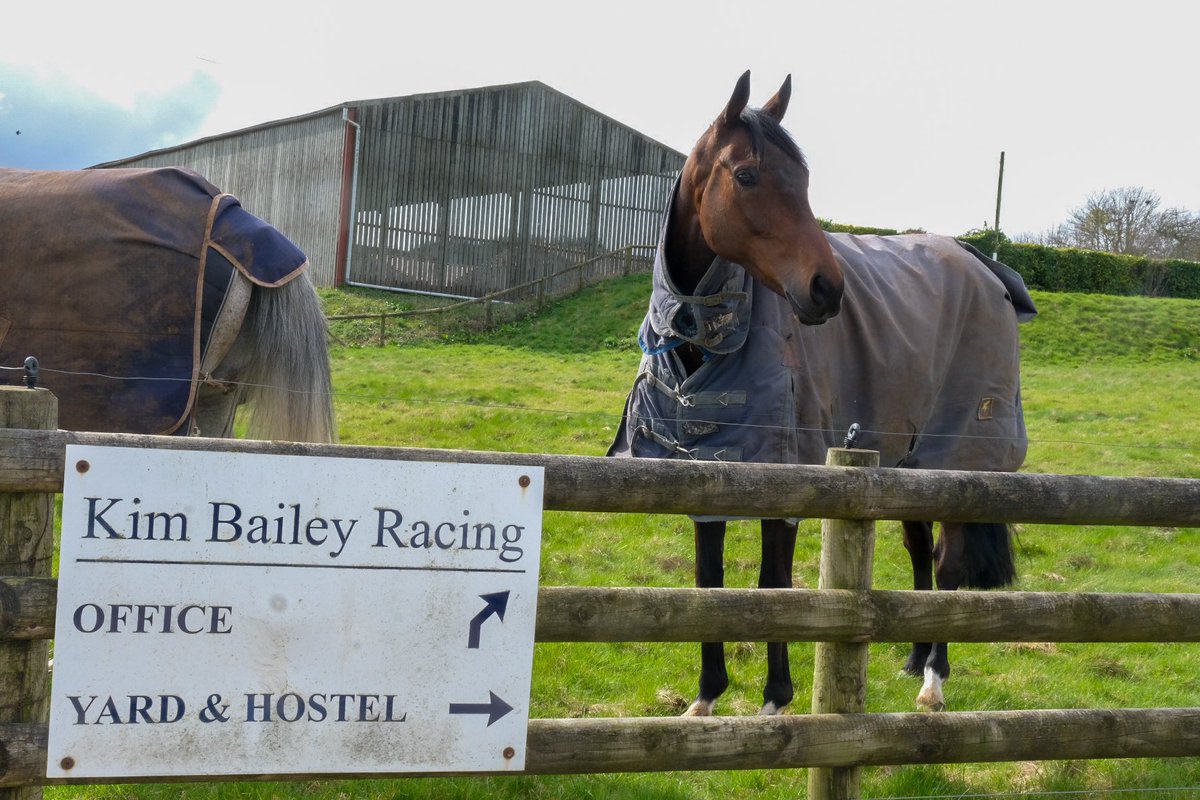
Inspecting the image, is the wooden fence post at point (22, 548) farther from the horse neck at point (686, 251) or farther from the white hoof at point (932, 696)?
the white hoof at point (932, 696)

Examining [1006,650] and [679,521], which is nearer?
[1006,650]

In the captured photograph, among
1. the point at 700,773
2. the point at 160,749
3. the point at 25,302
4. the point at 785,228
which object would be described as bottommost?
the point at 700,773

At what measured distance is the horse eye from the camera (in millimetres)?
4113

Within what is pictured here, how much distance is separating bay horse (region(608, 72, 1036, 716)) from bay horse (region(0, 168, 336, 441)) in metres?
1.71

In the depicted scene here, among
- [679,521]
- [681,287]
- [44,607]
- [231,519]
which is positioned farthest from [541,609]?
[679,521]

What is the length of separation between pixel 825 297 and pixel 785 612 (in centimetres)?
128

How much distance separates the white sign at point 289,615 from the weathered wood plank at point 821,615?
142mm

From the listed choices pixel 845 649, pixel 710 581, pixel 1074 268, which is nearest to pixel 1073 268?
pixel 1074 268

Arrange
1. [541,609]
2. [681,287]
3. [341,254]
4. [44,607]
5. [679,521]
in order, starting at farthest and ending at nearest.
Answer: [341,254], [679,521], [681,287], [541,609], [44,607]

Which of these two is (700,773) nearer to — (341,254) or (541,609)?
(541,609)

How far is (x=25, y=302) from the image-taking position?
4562 mm

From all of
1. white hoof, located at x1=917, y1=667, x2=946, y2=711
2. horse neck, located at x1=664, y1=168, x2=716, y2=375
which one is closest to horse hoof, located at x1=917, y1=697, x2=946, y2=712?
white hoof, located at x1=917, y1=667, x2=946, y2=711

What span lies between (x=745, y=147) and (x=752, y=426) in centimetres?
112

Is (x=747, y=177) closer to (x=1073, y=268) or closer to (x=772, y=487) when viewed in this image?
A: (x=772, y=487)
